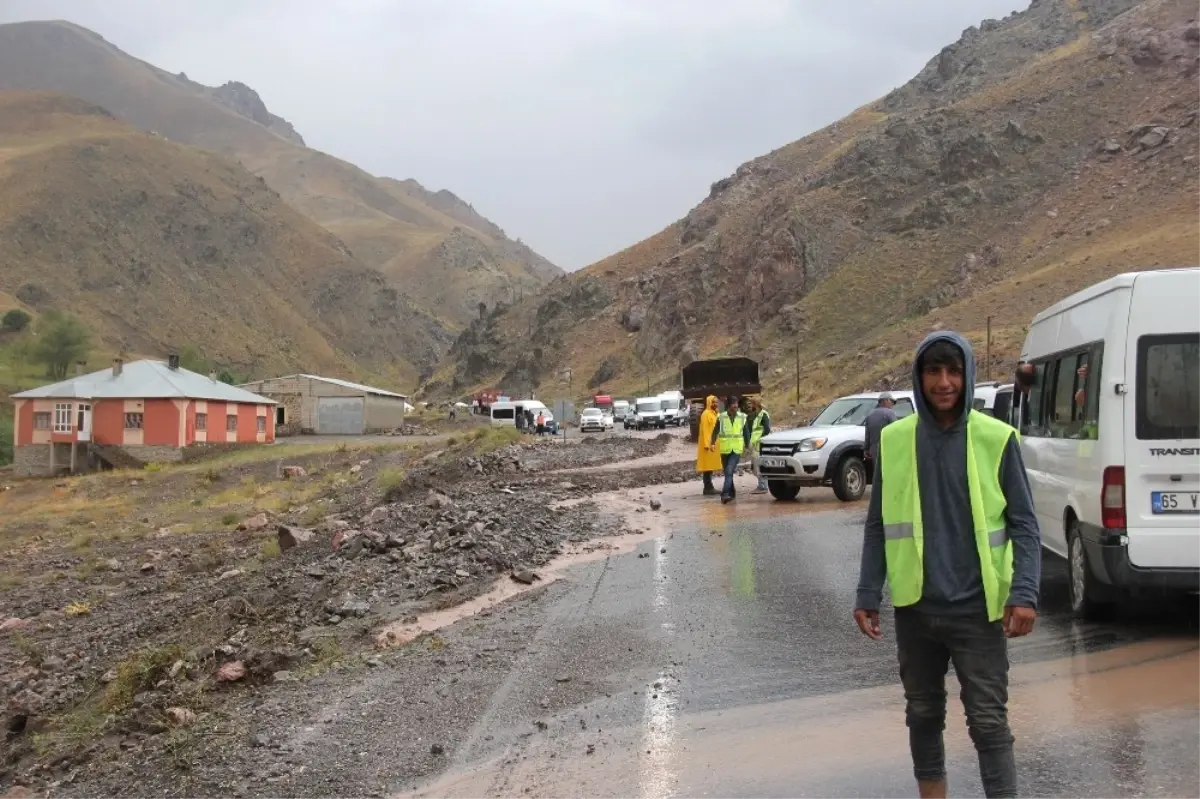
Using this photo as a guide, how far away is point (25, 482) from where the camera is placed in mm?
50875

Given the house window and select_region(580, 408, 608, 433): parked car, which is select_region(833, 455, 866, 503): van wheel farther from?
the house window

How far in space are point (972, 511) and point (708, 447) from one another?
15050mm

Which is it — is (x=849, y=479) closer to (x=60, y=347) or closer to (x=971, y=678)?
(x=971, y=678)

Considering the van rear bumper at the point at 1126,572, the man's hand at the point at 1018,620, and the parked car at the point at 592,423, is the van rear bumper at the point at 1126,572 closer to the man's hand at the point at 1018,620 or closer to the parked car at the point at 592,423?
the man's hand at the point at 1018,620

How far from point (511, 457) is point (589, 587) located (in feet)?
56.7

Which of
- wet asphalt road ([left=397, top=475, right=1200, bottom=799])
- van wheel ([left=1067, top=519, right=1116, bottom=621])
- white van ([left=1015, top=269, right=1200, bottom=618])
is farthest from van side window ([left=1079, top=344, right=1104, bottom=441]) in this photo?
wet asphalt road ([left=397, top=475, right=1200, bottom=799])

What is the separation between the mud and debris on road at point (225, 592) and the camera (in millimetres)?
7855

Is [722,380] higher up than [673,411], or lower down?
higher up

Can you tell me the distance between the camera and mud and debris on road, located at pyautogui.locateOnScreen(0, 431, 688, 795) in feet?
25.8

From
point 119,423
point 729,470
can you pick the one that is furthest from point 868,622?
point 119,423

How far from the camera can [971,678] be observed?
3.77 meters

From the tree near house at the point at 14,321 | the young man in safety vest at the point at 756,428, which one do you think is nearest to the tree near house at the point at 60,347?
the tree near house at the point at 14,321

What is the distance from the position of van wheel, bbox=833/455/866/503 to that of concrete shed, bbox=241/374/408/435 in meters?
58.0

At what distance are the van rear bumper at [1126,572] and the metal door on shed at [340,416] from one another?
219 ft
